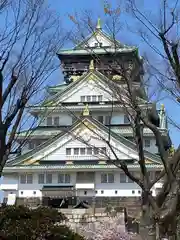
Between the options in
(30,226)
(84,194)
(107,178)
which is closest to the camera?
(30,226)

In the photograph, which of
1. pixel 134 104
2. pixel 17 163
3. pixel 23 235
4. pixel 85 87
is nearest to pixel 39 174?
pixel 17 163

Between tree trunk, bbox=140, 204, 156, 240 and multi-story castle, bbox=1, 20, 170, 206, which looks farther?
multi-story castle, bbox=1, 20, 170, 206

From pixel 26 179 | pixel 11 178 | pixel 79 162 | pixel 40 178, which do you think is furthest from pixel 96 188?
pixel 11 178

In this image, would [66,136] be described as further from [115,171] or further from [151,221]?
[151,221]

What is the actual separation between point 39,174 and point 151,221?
105ft

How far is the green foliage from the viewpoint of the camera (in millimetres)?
17047

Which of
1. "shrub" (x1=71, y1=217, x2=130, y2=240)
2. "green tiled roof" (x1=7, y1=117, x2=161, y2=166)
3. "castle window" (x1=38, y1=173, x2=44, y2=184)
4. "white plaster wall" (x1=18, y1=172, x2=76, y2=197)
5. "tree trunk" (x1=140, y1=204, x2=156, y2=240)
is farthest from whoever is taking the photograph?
"castle window" (x1=38, y1=173, x2=44, y2=184)

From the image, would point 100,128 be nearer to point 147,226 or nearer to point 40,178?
point 40,178

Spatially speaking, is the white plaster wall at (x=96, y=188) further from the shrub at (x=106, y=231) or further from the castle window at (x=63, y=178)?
the shrub at (x=106, y=231)

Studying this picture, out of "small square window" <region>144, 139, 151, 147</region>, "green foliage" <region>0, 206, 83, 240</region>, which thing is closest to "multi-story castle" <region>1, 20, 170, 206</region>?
"small square window" <region>144, 139, 151, 147</region>

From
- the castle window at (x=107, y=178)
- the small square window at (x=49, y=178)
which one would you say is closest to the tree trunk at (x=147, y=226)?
the castle window at (x=107, y=178)

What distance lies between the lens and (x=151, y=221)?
1117 centimetres

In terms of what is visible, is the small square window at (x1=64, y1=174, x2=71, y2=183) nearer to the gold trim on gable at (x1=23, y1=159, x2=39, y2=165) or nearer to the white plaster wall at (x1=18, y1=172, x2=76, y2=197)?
the white plaster wall at (x1=18, y1=172, x2=76, y2=197)

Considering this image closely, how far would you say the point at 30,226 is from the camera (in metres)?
17.2
